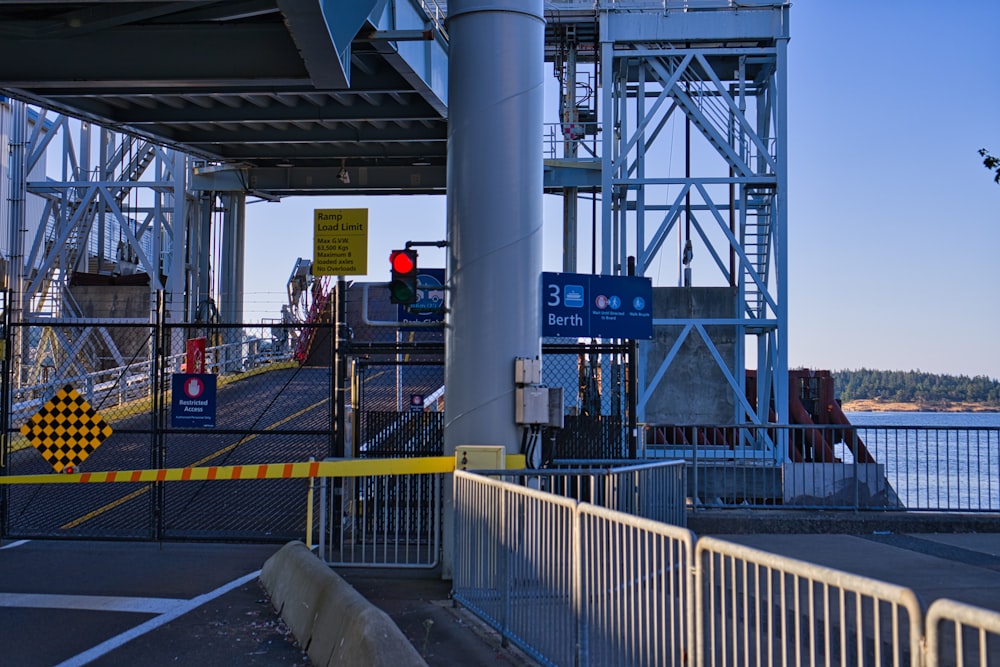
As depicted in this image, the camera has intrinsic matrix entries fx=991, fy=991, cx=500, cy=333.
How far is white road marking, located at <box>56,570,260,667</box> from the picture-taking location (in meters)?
7.34

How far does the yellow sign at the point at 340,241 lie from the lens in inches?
457

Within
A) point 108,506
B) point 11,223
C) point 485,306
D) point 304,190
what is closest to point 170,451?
point 108,506

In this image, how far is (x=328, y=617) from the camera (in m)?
7.07

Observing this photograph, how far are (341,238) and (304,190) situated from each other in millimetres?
14832

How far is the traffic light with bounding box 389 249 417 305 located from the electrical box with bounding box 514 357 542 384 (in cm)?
128

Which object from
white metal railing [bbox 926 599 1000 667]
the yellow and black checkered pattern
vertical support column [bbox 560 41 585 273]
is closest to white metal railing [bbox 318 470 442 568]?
the yellow and black checkered pattern

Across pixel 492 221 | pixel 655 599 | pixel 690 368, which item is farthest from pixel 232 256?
pixel 655 599

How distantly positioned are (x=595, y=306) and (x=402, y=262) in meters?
2.64

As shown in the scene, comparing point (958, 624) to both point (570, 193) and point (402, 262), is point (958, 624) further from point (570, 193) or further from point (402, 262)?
point (570, 193)

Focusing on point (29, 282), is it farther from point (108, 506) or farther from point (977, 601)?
point (977, 601)

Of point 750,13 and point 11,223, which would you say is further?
point 11,223

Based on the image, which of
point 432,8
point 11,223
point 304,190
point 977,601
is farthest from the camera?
point 11,223

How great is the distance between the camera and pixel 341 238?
459 inches

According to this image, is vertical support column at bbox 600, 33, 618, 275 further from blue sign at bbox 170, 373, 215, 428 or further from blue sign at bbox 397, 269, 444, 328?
blue sign at bbox 170, 373, 215, 428
